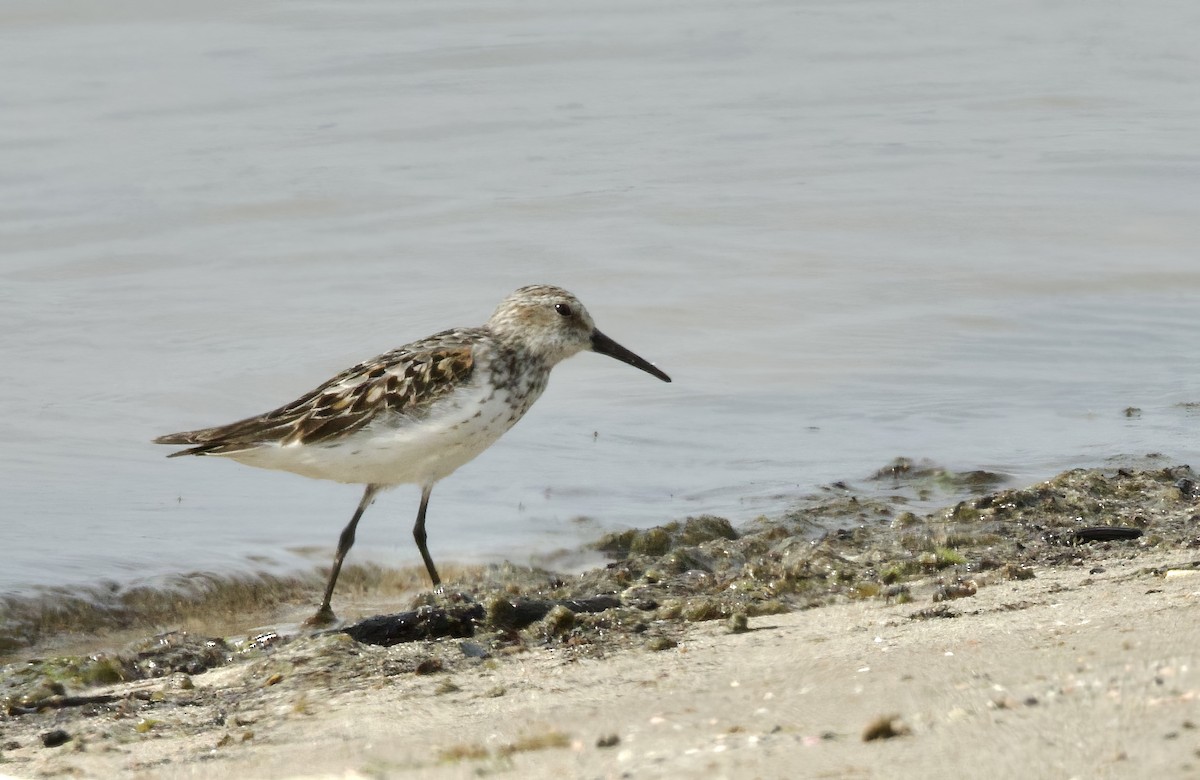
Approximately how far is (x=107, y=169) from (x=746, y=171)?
235 inches

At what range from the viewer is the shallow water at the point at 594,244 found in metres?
9.38

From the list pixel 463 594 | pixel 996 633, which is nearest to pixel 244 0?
pixel 463 594

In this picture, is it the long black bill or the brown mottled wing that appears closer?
the brown mottled wing

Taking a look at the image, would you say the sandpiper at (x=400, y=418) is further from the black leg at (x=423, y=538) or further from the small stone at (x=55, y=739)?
the small stone at (x=55, y=739)

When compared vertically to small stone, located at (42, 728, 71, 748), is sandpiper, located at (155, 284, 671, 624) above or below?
above

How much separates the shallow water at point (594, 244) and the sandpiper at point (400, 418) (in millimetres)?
1121

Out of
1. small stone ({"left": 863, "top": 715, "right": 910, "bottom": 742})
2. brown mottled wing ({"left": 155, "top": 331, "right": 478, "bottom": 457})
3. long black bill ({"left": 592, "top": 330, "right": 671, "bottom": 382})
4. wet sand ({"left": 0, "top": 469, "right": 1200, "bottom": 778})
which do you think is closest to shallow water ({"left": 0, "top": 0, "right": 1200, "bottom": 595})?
long black bill ({"left": 592, "top": 330, "right": 671, "bottom": 382})

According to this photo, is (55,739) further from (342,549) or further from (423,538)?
(423,538)

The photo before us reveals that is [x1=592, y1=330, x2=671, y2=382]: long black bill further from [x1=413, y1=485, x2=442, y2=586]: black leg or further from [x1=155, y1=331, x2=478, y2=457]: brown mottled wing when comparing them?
[x1=413, y1=485, x2=442, y2=586]: black leg

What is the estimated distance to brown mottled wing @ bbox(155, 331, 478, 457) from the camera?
714cm

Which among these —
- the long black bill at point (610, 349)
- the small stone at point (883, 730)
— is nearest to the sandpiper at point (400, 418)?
the long black bill at point (610, 349)

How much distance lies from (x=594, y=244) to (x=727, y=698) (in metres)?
9.89

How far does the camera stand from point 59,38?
19.9 meters

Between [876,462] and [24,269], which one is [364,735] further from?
[24,269]
